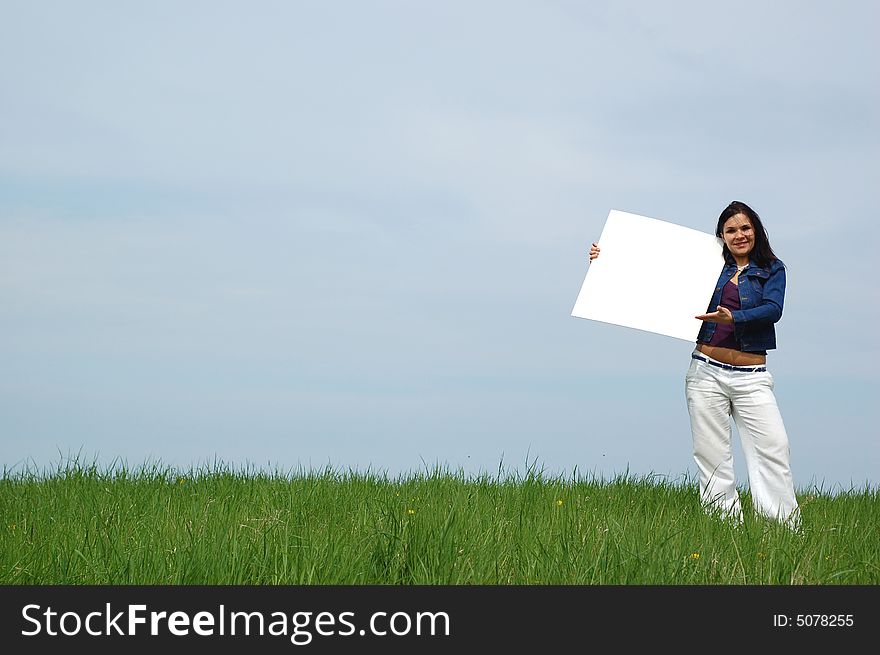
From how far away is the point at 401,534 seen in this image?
4477 millimetres

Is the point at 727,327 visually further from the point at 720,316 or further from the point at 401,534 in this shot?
the point at 401,534

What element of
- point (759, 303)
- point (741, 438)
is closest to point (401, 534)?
point (741, 438)

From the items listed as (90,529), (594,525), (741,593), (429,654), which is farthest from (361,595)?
(90,529)

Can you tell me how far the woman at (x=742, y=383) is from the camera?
6.44 m

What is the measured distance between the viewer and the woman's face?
21.6 ft

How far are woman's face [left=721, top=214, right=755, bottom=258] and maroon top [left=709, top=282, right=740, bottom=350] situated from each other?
0.91ft

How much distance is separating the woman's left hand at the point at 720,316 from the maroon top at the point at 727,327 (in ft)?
0.88

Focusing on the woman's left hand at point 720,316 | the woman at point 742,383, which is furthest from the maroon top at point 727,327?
the woman's left hand at point 720,316

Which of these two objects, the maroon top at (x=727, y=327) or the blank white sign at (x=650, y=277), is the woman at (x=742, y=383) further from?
the blank white sign at (x=650, y=277)

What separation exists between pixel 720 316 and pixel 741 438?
41.6 inches

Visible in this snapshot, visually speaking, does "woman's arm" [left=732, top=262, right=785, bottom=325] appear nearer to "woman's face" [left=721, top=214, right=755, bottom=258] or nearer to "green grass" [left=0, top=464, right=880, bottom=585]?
"woman's face" [left=721, top=214, right=755, bottom=258]

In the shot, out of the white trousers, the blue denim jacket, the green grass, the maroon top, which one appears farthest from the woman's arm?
the green grass

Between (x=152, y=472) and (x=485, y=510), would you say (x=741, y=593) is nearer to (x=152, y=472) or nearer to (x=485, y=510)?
(x=485, y=510)

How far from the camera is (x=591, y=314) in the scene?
20.8ft
